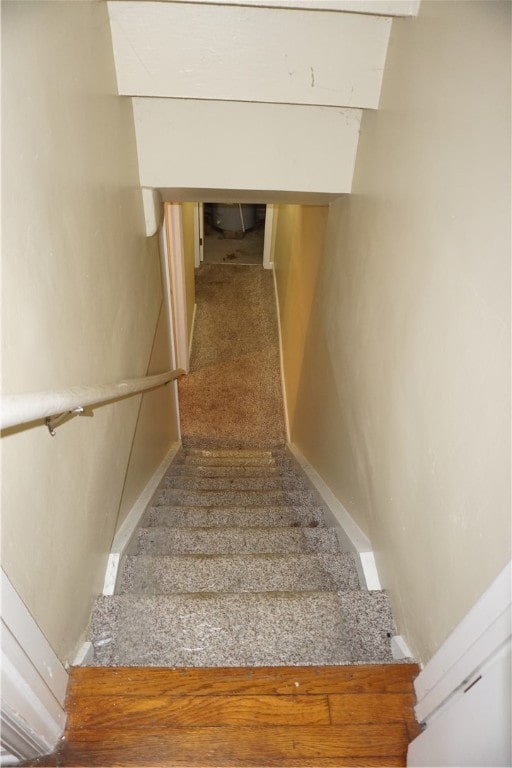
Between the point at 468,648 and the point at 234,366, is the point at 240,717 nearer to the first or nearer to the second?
the point at 468,648

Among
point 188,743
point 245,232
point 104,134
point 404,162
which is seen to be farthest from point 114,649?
point 245,232

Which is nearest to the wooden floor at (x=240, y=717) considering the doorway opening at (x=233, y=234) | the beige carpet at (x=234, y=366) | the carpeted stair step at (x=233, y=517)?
the carpeted stair step at (x=233, y=517)

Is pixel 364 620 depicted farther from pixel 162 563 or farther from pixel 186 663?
pixel 162 563

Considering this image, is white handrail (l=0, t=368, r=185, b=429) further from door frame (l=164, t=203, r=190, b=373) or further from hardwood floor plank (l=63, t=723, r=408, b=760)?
door frame (l=164, t=203, r=190, b=373)

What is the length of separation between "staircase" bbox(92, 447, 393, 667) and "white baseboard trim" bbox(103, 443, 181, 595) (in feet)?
0.20

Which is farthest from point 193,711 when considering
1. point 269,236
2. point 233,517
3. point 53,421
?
point 269,236

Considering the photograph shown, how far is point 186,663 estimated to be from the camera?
129cm

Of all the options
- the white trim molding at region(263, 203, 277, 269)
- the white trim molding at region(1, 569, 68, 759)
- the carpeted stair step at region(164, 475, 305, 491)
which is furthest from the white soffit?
the white trim molding at region(263, 203, 277, 269)

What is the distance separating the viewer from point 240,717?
110 centimetres

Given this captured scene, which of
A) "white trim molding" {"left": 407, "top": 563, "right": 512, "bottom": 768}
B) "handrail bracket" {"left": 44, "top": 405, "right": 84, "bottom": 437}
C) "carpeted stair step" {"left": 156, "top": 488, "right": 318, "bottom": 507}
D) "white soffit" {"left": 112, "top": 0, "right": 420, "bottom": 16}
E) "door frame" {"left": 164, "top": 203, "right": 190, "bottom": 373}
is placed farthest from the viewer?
"door frame" {"left": 164, "top": 203, "right": 190, "bottom": 373}

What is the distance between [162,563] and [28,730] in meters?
0.82

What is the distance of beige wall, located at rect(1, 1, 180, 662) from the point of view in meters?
0.84

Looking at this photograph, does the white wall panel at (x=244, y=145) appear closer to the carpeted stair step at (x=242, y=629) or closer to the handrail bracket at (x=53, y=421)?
the handrail bracket at (x=53, y=421)

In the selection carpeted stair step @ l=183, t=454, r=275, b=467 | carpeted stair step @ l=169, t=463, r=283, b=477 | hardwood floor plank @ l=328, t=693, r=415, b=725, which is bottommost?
carpeted stair step @ l=183, t=454, r=275, b=467
